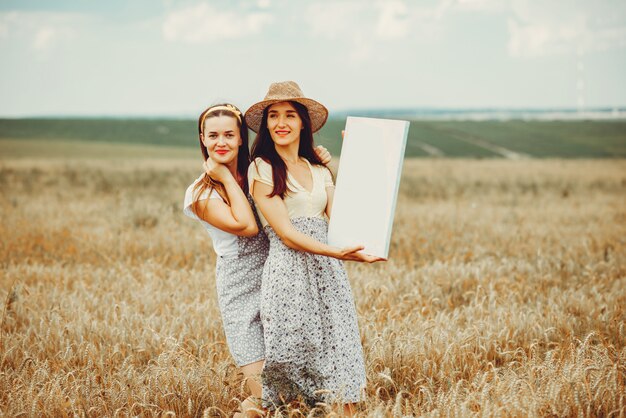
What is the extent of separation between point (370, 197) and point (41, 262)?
536 cm

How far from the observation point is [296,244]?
126 inches

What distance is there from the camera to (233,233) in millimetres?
3379

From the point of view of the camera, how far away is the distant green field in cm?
5350

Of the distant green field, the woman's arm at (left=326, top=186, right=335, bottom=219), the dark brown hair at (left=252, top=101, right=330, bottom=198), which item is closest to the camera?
the dark brown hair at (left=252, top=101, right=330, bottom=198)

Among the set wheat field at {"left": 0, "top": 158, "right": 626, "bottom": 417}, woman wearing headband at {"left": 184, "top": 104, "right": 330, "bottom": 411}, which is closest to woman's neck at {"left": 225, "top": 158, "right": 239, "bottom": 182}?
woman wearing headband at {"left": 184, "top": 104, "right": 330, "bottom": 411}

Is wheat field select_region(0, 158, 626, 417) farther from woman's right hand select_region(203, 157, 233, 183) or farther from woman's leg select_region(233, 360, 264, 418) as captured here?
woman's right hand select_region(203, 157, 233, 183)

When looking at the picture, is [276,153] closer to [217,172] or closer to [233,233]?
[217,172]

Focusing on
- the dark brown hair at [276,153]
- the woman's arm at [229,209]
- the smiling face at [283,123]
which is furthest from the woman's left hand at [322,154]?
the woman's arm at [229,209]

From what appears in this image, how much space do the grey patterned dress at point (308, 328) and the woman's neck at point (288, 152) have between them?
350mm

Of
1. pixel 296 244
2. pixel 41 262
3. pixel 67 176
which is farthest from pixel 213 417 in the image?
pixel 67 176

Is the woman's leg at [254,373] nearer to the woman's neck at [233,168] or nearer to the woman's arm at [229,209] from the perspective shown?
the woman's arm at [229,209]

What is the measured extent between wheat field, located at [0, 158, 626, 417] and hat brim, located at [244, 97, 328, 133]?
146 centimetres

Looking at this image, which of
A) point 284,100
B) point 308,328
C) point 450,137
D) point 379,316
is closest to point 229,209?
point 284,100

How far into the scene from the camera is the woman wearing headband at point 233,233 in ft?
11.0
